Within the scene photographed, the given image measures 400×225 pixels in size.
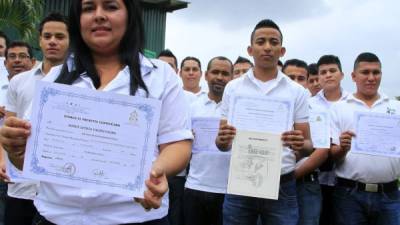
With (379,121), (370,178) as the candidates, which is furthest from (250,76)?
(370,178)

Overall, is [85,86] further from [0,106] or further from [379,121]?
[379,121]

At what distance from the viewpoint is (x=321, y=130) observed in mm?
4762

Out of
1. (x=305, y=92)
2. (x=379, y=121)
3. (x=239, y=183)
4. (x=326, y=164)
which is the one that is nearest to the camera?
(x=239, y=183)

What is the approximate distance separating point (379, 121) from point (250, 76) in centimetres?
128

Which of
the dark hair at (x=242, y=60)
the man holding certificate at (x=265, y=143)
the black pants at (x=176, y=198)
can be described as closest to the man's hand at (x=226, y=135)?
the man holding certificate at (x=265, y=143)

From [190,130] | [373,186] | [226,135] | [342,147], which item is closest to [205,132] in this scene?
[226,135]

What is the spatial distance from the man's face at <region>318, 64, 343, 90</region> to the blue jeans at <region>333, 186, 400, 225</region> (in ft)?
4.99

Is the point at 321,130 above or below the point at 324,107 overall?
below

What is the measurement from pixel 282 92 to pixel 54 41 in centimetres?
193

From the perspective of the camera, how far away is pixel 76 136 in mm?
1819

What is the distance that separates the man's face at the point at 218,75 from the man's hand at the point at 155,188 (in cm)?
362

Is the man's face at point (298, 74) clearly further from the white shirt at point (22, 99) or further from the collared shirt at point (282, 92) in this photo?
the white shirt at point (22, 99)

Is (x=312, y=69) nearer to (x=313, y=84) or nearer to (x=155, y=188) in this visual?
(x=313, y=84)

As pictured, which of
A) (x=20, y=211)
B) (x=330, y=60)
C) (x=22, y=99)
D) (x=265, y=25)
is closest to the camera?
(x=22, y=99)
